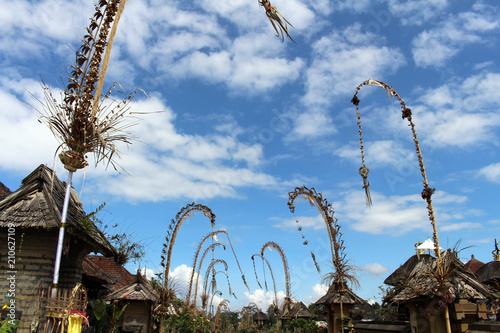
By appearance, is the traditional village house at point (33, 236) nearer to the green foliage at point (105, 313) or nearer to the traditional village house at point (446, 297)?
the green foliage at point (105, 313)

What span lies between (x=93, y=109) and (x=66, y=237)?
3193mm

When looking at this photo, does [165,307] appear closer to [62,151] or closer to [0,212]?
[0,212]

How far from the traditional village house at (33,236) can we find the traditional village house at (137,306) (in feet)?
19.7

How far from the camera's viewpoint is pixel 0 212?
7.59m

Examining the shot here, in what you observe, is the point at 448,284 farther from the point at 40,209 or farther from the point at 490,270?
the point at 490,270

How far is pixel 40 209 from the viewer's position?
7711 millimetres

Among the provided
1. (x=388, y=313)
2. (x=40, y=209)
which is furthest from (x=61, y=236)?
(x=388, y=313)

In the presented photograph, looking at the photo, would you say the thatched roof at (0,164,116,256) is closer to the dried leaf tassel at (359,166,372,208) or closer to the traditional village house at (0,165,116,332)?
the traditional village house at (0,165,116,332)

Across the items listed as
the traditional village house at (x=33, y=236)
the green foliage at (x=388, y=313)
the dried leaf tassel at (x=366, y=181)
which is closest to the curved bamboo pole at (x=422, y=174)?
the dried leaf tassel at (x=366, y=181)

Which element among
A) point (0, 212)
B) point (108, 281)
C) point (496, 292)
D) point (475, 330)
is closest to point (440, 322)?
point (475, 330)

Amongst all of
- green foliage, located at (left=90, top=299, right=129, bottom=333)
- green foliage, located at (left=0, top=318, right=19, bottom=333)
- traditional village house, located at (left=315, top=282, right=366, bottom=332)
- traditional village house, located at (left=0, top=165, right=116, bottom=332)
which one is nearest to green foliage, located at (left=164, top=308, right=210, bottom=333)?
green foliage, located at (left=90, top=299, right=129, bottom=333)

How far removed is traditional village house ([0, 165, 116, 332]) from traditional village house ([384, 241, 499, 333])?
8093mm

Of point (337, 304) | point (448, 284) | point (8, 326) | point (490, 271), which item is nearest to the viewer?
point (8, 326)

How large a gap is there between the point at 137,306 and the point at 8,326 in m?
7.42
